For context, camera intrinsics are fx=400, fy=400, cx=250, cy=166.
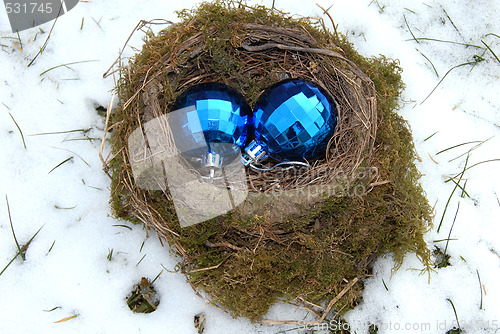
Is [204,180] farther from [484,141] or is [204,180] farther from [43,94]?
[484,141]

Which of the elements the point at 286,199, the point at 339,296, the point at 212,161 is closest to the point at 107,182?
the point at 212,161

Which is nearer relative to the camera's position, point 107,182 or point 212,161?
point 212,161

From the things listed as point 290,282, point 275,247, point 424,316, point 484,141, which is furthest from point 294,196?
point 484,141
